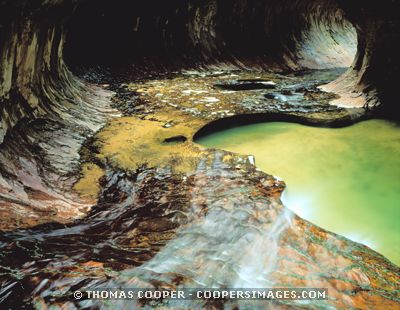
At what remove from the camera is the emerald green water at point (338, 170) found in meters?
2.08

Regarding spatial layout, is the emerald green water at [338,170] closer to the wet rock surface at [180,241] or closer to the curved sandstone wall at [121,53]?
the wet rock surface at [180,241]

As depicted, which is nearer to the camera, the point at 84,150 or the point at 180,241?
the point at 180,241

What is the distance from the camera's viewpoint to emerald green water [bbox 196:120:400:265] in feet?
6.83

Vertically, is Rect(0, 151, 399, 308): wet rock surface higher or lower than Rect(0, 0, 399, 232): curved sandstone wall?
lower

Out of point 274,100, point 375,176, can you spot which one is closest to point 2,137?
point 375,176

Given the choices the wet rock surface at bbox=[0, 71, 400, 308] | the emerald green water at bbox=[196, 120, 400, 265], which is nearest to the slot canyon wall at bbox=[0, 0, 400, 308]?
the wet rock surface at bbox=[0, 71, 400, 308]

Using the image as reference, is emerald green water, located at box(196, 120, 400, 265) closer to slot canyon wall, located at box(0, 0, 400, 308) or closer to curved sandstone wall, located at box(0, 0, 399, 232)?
slot canyon wall, located at box(0, 0, 400, 308)

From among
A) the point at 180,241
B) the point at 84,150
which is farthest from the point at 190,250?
the point at 84,150

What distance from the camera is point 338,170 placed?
2.74 metres

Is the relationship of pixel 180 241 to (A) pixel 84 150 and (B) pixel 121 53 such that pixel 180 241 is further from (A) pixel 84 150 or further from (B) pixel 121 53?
(B) pixel 121 53

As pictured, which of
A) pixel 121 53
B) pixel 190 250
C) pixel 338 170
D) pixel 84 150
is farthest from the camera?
pixel 121 53

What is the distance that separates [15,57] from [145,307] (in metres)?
2.37

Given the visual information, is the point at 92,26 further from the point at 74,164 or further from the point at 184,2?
the point at 74,164

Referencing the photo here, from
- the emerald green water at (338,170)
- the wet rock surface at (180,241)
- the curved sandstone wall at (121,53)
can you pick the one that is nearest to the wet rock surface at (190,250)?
the wet rock surface at (180,241)
